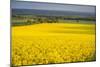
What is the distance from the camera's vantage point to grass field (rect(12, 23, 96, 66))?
8.13ft

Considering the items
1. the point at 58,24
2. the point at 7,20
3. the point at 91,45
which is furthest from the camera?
the point at 91,45

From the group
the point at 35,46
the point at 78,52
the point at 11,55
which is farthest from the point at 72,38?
the point at 11,55

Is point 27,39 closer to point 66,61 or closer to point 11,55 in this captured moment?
point 11,55

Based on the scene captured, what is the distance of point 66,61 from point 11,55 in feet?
2.44

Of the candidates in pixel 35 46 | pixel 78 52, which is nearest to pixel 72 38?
pixel 78 52

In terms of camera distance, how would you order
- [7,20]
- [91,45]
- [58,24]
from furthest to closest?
[91,45] < [58,24] < [7,20]

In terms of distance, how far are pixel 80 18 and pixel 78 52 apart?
47 cm

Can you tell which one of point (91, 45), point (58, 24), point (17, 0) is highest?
point (17, 0)

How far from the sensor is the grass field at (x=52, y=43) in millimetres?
2477

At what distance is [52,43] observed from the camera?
264cm

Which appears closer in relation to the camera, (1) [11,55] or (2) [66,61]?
(1) [11,55]

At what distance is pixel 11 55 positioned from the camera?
2420mm

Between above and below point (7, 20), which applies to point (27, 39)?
below

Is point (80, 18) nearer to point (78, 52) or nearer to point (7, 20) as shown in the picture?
point (78, 52)
